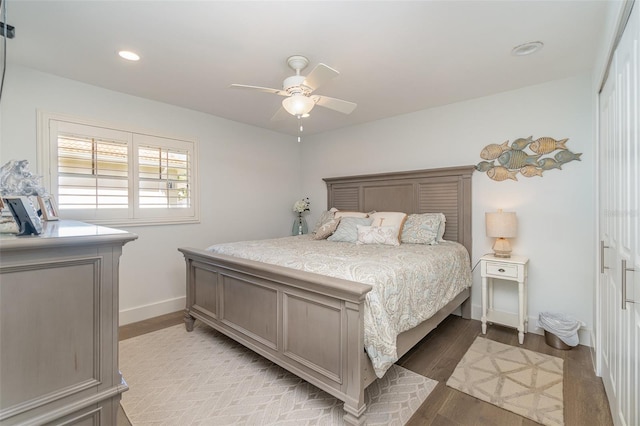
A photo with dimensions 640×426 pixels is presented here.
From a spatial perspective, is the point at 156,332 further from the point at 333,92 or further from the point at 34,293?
the point at 333,92

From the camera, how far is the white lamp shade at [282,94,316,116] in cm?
224

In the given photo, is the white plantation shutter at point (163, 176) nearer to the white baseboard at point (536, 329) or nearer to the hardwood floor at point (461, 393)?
the hardwood floor at point (461, 393)

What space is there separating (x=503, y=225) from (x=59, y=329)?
3.32 metres

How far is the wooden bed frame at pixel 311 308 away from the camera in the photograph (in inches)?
67.0

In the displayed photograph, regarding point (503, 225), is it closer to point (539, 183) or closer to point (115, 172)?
point (539, 183)

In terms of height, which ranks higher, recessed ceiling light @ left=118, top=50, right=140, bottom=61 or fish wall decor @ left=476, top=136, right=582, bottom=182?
recessed ceiling light @ left=118, top=50, right=140, bottom=61

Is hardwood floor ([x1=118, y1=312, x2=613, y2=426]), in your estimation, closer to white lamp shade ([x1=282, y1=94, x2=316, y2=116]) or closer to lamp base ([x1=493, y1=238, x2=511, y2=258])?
lamp base ([x1=493, y1=238, x2=511, y2=258])

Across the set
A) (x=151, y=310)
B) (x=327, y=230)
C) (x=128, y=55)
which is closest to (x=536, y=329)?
(x=327, y=230)

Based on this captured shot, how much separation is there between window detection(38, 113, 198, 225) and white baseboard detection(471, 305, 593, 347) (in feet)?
11.9

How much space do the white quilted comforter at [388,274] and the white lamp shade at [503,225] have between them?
40cm

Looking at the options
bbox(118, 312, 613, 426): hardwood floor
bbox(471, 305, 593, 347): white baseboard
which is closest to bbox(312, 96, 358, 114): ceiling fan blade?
bbox(118, 312, 613, 426): hardwood floor

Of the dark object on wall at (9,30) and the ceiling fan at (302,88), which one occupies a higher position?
the dark object on wall at (9,30)

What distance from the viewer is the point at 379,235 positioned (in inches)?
127

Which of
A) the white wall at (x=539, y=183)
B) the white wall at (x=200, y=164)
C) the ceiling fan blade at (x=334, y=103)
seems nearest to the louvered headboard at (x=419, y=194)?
the white wall at (x=539, y=183)
